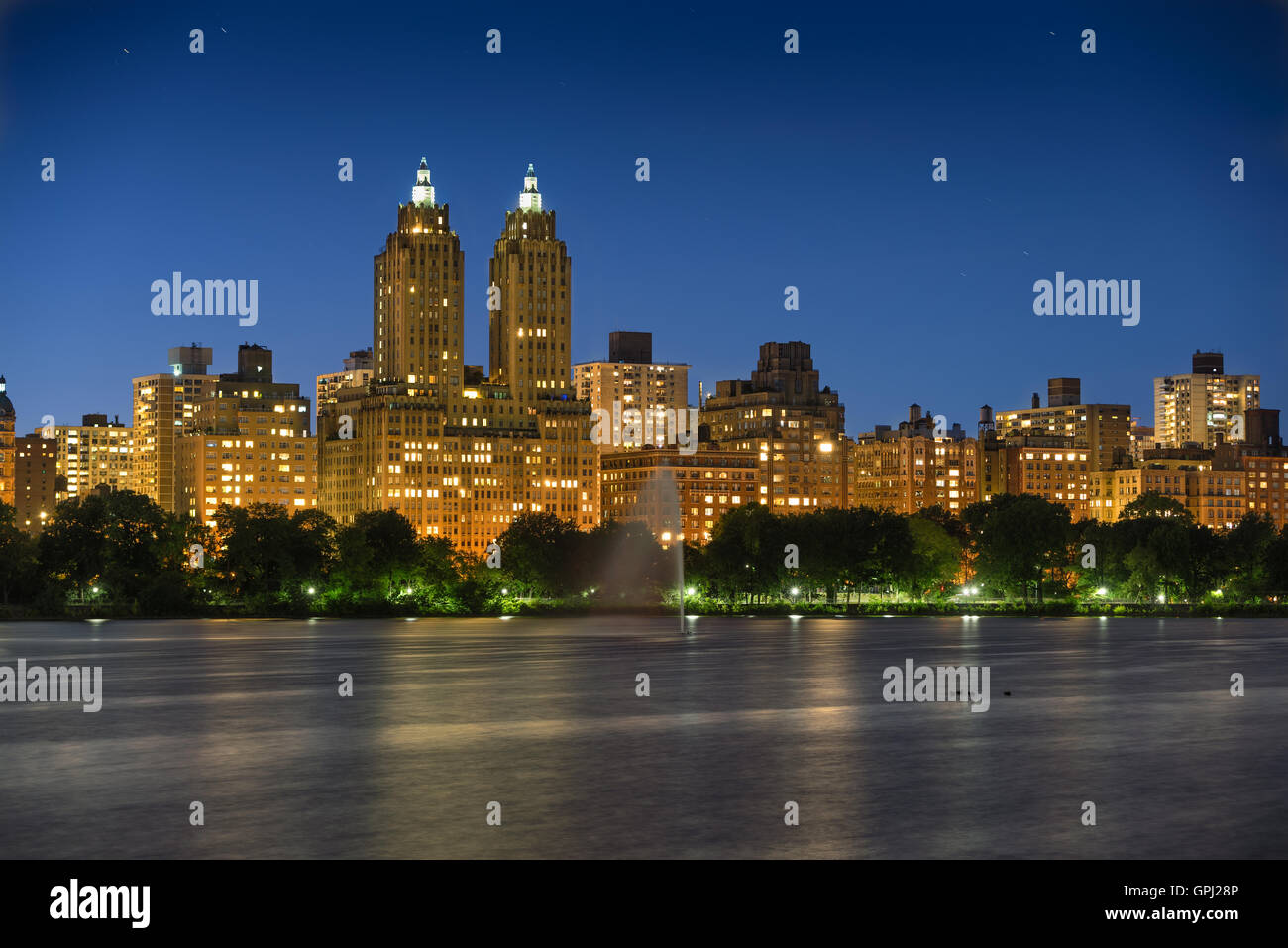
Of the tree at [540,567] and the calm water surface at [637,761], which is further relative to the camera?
the tree at [540,567]

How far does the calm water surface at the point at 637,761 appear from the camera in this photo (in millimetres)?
35062

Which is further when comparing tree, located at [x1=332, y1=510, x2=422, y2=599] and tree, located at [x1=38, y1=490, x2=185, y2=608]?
tree, located at [x1=332, y1=510, x2=422, y2=599]

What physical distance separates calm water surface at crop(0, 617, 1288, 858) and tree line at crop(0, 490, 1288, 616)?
74.9m

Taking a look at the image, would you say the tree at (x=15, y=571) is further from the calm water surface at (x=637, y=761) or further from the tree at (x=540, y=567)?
the calm water surface at (x=637, y=761)

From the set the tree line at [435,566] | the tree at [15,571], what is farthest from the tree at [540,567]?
the tree at [15,571]

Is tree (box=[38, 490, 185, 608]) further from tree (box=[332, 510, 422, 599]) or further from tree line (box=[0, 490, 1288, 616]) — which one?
tree (box=[332, 510, 422, 599])

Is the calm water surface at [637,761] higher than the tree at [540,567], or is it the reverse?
the tree at [540,567]

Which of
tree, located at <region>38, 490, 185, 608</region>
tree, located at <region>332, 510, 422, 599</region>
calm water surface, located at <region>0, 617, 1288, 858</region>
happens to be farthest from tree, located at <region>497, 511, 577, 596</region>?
calm water surface, located at <region>0, 617, 1288, 858</region>

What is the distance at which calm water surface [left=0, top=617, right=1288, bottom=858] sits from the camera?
35.1 m

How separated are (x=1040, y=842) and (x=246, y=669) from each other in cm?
5722

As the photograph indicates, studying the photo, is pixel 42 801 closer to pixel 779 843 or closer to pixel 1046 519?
pixel 779 843

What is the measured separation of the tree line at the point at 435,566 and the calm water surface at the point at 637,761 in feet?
246
